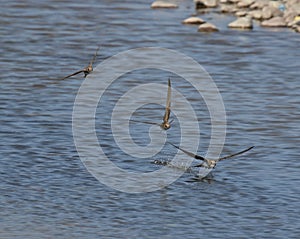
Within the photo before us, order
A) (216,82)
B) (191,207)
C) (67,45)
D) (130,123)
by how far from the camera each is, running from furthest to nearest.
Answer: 1. (67,45)
2. (216,82)
3. (130,123)
4. (191,207)

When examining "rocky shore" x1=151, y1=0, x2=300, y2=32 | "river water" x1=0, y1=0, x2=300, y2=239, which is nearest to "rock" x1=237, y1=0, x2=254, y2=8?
"rocky shore" x1=151, y1=0, x2=300, y2=32

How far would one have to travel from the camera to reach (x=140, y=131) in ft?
51.3

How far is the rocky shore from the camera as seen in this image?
75.5ft

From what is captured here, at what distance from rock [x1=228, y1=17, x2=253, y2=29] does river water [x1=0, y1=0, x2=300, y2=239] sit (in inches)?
8.3

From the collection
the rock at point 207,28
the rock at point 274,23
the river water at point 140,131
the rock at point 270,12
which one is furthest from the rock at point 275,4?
the rock at point 207,28

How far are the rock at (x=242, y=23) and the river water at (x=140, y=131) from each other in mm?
210

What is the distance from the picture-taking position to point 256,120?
53.0ft

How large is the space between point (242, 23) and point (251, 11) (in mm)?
1504

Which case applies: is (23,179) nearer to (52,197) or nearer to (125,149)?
(52,197)

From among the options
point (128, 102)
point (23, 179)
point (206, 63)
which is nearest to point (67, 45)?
point (206, 63)

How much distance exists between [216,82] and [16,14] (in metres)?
7.47

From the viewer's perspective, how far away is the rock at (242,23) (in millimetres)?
22953

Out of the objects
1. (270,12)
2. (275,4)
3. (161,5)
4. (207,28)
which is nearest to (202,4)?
(161,5)

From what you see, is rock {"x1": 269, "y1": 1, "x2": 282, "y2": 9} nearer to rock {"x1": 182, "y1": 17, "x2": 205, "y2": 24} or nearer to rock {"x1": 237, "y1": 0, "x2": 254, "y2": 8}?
rock {"x1": 237, "y1": 0, "x2": 254, "y2": 8}
